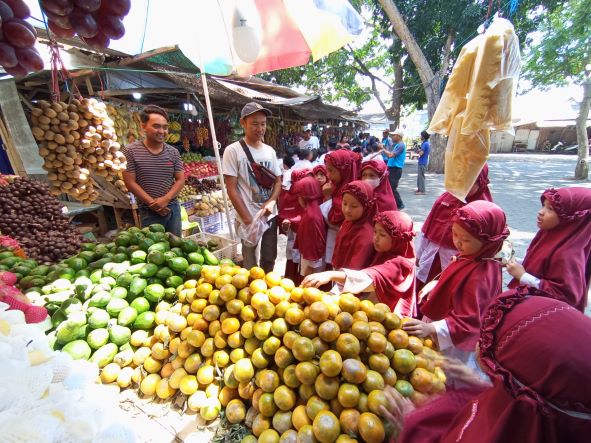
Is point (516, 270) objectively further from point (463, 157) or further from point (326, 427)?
point (326, 427)

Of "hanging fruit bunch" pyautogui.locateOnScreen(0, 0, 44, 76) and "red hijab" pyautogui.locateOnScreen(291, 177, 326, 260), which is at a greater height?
"hanging fruit bunch" pyautogui.locateOnScreen(0, 0, 44, 76)

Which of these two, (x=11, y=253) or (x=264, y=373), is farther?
(x=11, y=253)

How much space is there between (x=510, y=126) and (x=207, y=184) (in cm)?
604

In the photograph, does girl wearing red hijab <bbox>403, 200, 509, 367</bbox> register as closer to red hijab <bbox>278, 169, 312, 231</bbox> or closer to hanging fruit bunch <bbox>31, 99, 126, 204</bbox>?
red hijab <bbox>278, 169, 312, 231</bbox>

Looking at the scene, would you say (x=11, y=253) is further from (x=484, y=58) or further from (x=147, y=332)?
(x=484, y=58)

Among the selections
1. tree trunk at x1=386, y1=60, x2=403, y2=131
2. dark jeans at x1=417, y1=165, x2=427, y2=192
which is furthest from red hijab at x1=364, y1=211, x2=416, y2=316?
tree trunk at x1=386, y1=60, x2=403, y2=131

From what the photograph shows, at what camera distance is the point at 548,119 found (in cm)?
2970

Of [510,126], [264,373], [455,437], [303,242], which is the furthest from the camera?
[303,242]

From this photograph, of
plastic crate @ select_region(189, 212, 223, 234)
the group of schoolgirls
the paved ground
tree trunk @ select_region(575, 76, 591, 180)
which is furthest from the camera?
tree trunk @ select_region(575, 76, 591, 180)

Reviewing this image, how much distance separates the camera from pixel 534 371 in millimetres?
700

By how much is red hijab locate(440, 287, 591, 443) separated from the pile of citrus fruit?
437mm

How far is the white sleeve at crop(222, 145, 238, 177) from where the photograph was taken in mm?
3182

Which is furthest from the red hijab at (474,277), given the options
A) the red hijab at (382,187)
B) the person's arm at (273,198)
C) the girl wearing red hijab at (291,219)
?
the person's arm at (273,198)

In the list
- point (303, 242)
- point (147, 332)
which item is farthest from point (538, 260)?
point (147, 332)
